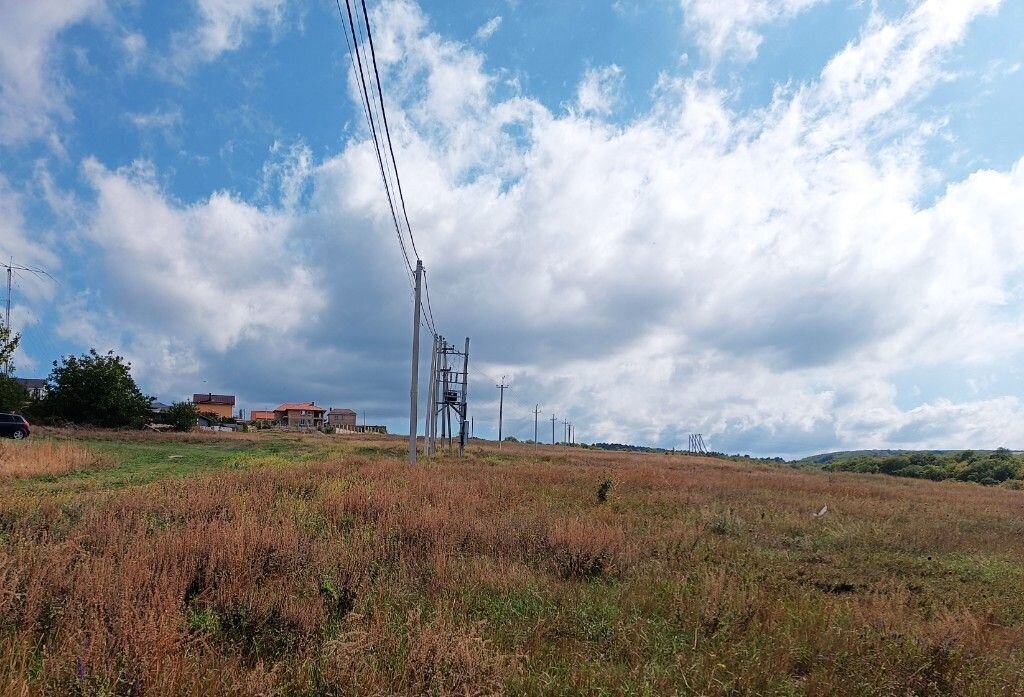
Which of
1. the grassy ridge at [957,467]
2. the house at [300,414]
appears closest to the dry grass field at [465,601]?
the grassy ridge at [957,467]

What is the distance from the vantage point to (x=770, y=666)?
542 centimetres

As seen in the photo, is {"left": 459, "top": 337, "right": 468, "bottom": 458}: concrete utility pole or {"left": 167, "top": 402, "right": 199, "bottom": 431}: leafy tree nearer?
{"left": 459, "top": 337, "right": 468, "bottom": 458}: concrete utility pole

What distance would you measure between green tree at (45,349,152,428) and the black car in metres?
21.4

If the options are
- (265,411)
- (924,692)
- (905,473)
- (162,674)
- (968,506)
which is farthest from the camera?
(265,411)

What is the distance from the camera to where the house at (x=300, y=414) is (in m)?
120

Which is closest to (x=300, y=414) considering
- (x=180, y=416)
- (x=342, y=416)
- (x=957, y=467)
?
(x=342, y=416)

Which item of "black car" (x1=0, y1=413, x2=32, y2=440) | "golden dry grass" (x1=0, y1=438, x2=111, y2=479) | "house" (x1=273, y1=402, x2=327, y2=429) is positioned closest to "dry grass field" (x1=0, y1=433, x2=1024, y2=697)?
"golden dry grass" (x1=0, y1=438, x2=111, y2=479)

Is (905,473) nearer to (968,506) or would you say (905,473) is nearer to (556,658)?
(968,506)

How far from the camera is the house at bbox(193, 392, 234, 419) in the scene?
392ft

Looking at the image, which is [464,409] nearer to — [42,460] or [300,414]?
[42,460]

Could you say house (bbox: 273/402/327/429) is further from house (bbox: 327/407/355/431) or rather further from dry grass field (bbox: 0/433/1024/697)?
dry grass field (bbox: 0/433/1024/697)

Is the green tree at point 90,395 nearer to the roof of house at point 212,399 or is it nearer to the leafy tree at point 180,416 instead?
the leafy tree at point 180,416

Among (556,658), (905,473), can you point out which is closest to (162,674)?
(556,658)

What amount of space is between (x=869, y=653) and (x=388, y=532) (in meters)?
6.28
